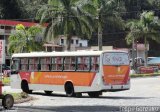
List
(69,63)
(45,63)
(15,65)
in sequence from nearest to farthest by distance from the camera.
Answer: (69,63), (45,63), (15,65)

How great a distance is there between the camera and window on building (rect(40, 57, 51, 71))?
30.0 meters

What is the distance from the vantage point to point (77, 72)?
2795 centimetres

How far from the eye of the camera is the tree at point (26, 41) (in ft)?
227

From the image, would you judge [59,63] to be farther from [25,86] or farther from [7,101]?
[7,101]

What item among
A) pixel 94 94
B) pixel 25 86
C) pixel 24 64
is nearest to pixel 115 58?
pixel 94 94

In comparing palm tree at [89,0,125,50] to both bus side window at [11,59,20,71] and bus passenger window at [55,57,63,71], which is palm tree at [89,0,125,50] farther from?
bus passenger window at [55,57,63,71]

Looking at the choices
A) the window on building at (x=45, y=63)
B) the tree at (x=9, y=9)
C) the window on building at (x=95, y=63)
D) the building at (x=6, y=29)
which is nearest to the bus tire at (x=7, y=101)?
the window on building at (x=95, y=63)

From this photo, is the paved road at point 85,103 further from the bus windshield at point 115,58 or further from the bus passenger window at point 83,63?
the bus windshield at point 115,58

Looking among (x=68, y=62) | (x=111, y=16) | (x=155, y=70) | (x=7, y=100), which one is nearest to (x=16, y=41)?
(x=111, y=16)

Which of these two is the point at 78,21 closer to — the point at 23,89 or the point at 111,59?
the point at 23,89

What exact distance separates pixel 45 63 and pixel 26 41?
3939 cm

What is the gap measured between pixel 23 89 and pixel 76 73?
5261 mm

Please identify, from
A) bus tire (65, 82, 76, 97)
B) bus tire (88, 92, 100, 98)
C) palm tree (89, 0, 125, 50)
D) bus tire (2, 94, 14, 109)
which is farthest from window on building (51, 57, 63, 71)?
palm tree (89, 0, 125, 50)

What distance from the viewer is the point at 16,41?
6969 cm
